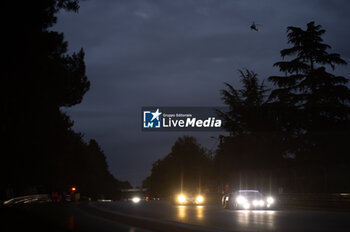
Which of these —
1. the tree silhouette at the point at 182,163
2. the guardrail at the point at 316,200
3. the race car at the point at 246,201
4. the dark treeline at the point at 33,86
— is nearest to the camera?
the dark treeline at the point at 33,86

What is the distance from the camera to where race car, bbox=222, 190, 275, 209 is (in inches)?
1421

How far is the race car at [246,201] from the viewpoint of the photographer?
36.1 meters

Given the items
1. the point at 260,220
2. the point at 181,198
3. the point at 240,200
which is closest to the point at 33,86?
the point at 260,220

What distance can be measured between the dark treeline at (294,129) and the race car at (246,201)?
13557 millimetres

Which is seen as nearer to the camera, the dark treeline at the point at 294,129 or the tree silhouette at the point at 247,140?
the dark treeline at the point at 294,129

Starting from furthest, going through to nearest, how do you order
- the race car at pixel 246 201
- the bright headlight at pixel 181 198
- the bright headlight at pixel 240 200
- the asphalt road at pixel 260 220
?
the bright headlight at pixel 181 198, the bright headlight at pixel 240 200, the race car at pixel 246 201, the asphalt road at pixel 260 220

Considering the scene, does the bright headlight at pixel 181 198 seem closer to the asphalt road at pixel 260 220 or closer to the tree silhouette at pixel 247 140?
the tree silhouette at pixel 247 140

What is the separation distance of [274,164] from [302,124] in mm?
8346

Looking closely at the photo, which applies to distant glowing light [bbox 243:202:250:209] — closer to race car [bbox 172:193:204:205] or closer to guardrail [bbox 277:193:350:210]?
guardrail [bbox 277:193:350:210]

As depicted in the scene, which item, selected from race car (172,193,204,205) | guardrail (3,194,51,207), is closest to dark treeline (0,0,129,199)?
guardrail (3,194,51,207)

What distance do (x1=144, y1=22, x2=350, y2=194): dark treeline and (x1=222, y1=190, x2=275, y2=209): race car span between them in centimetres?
1356

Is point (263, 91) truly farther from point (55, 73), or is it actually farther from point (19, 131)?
point (55, 73)

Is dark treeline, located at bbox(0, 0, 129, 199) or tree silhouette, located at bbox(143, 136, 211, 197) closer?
dark treeline, located at bbox(0, 0, 129, 199)

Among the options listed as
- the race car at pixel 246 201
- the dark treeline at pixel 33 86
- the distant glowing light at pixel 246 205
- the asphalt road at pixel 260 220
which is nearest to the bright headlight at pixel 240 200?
the race car at pixel 246 201
